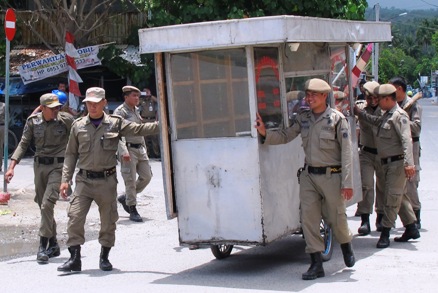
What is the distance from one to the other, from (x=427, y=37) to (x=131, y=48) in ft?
435

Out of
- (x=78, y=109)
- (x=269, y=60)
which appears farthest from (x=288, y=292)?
(x=78, y=109)

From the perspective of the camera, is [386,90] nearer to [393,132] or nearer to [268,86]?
[393,132]

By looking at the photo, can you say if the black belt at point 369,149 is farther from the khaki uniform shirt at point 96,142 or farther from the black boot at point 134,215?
the black boot at point 134,215

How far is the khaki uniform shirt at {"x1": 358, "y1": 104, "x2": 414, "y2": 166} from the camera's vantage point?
9305 mm

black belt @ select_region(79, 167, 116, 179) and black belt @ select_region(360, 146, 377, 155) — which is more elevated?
black belt @ select_region(79, 167, 116, 179)

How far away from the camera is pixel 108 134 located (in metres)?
8.48

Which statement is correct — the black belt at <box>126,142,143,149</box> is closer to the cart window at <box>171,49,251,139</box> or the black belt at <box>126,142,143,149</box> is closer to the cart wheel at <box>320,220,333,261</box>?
the cart window at <box>171,49,251,139</box>

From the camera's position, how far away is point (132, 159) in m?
11.8

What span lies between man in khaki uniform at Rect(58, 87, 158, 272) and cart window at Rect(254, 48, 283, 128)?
112cm

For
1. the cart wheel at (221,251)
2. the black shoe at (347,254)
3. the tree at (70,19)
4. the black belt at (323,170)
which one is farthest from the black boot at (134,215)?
the tree at (70,19)

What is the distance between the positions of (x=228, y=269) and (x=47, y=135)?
2522 millimetres

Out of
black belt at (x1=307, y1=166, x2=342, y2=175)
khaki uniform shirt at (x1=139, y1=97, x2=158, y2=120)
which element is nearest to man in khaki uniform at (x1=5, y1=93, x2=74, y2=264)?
black belt at (x1=307, y1=166, x2=342, y2=175)

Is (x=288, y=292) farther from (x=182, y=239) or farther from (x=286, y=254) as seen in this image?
(x=286, y=254)

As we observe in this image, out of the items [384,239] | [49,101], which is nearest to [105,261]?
[49,101]
